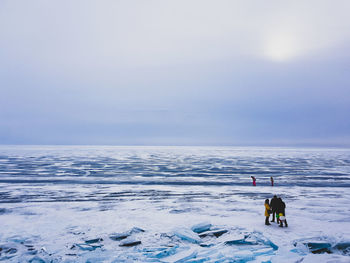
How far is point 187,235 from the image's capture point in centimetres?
792

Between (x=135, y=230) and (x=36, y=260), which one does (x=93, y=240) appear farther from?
(x=36, y=260)

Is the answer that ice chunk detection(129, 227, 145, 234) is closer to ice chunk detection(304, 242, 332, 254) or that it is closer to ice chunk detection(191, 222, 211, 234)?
ice chunk detection(191, 222, 211, 234)

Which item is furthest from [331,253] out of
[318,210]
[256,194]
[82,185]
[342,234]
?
[82,185]

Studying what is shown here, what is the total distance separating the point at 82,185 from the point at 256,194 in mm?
12473

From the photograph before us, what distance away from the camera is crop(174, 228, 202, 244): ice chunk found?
7669 millimetres

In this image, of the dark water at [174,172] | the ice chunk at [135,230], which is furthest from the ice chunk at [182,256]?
the dark water at [174,172]

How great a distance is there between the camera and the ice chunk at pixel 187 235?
25.2 feet

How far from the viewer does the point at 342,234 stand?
8.08 meters

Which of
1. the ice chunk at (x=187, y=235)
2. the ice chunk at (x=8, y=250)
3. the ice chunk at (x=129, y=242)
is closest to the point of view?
the ice chunk at (x=8, y=250)

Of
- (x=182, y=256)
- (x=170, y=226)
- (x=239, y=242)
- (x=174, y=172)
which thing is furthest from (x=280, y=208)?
(x=174, y=172)

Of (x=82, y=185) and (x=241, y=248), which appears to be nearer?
(x=241, y=248)

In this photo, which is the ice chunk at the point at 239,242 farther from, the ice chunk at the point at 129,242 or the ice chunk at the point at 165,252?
the ice chunk at the point at 129,242

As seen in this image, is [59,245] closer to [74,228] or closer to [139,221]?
[74,228]

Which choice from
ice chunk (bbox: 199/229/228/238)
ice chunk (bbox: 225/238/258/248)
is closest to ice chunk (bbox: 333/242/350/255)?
ice chunk (bbox: 225/238/258/248)
